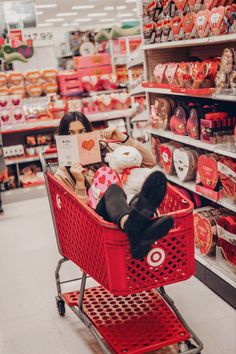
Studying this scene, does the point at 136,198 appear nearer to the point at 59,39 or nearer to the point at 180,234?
the point at 180,234

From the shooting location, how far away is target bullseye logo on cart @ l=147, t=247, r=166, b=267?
7.29 ft

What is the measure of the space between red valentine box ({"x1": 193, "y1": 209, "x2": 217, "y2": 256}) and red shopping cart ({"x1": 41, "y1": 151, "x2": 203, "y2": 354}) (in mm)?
474

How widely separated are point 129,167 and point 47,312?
1.11 meters

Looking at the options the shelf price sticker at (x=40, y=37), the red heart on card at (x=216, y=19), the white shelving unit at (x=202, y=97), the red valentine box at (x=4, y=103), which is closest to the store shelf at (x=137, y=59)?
the white shelving unit at (x=202, y=97)

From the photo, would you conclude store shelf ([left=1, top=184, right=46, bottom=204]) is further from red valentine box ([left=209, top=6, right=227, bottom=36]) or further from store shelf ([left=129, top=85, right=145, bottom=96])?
red valentine box ([left=209, top=6, right=227, bottom=36])

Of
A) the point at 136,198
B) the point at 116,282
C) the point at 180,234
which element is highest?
the point at 136,198

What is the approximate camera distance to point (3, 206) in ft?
18.5

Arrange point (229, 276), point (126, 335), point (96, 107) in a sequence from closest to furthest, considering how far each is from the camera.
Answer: point (126, 335)
point (229, 276)
point (96, 107)

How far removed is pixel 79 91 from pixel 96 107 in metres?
0.39

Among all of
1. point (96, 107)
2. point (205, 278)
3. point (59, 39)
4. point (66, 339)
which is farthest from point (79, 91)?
point (59, 39)

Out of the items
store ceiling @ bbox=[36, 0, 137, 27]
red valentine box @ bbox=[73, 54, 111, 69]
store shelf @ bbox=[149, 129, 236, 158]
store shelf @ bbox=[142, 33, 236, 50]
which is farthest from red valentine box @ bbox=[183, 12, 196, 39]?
store ceiling @ bbox=[36, 0, 137, 27]

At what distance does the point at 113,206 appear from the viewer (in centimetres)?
224

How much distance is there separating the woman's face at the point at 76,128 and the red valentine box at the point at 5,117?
10.1 ft

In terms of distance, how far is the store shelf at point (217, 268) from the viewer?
2983 millimetres
